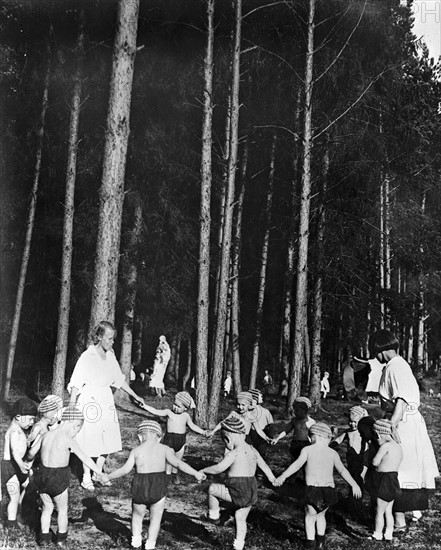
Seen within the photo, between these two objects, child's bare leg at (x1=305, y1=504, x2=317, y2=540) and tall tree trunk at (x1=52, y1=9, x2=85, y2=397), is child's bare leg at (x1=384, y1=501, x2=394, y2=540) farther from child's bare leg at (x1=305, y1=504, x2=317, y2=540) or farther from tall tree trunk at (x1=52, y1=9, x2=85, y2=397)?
tall tree trunk at (x1=52, y1=9, x2=85, y2=397)

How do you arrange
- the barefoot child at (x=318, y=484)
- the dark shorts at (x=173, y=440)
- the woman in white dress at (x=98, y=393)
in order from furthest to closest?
1. the dark shorts at (x=173, y=440)
2. the woman in white dress at (x=98, y=393)
3. the barefoot child at (x=318, y=484)

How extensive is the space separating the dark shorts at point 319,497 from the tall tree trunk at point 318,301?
11.6m

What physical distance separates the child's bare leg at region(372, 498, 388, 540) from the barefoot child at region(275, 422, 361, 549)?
0.34 metres

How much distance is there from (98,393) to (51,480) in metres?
1.73

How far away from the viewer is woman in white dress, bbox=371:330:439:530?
234 inches

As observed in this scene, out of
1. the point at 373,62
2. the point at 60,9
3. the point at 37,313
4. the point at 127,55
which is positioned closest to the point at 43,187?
the point at 37,313

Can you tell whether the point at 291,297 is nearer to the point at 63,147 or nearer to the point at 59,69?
the point at 63,147

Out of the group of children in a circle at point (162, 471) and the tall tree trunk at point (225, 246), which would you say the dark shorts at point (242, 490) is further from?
the tall tree trunk at point (225, 246)

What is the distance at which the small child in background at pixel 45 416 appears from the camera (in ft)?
17.9

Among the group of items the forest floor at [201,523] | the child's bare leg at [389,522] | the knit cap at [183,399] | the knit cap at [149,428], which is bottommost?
the forest floor at [201,523]

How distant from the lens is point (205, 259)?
12523mm

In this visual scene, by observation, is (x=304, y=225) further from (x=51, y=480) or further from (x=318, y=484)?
(x=51, y=480)

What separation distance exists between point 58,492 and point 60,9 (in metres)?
15.5

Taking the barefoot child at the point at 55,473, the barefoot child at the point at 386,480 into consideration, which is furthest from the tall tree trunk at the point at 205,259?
the barefoot child at the point at 55,473
